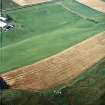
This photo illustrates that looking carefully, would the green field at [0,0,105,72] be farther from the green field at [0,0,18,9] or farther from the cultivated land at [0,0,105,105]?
the green field at [0,0,18,9]

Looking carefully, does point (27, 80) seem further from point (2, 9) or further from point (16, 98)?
point (2, 9)

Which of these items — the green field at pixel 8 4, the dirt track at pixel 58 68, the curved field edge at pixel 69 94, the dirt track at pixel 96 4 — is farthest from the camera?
the dirt track at pixel 96 4

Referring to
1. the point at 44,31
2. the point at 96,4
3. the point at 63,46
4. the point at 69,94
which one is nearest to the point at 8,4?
the point at 44,31

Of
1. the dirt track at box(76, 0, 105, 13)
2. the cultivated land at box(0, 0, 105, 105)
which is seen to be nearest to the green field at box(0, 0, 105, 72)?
the cultivated land at box(0, 0, 105, 105)

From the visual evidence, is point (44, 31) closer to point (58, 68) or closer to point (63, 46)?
point (63, 46)

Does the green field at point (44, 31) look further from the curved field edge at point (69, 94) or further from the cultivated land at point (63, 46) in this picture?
the curved field edge at point (69, 94)

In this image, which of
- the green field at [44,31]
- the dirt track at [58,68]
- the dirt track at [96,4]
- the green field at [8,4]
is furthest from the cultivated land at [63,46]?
the green field at [8,4]
